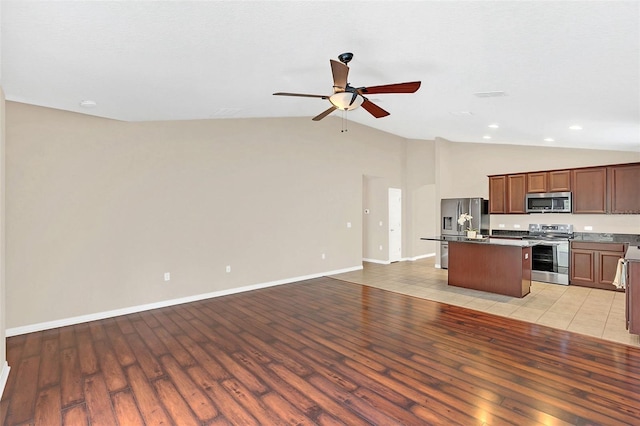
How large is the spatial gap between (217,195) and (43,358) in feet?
10.1

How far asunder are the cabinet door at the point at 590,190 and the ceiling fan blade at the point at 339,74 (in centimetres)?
579

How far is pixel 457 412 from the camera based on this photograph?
7.61ft

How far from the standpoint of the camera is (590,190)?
A: 6.07 m

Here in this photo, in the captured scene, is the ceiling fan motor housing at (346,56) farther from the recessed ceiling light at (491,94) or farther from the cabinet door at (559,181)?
the cabinet door at (559,181)

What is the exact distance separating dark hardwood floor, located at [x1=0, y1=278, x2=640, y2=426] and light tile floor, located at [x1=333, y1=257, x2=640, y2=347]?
1.24 ft

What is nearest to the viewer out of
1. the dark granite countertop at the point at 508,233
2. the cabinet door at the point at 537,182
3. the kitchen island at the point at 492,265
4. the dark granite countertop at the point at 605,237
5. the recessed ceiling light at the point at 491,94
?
the recessed ceiling light at the point at 491,94

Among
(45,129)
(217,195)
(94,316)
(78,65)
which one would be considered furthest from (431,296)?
(45,129)

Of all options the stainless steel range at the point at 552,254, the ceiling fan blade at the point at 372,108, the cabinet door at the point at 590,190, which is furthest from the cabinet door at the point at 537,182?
the ceiling fan blade at the point at 372,108

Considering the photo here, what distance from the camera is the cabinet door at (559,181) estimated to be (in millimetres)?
6309

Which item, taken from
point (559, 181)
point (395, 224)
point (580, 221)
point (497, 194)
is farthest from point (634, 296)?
point (395, 224)

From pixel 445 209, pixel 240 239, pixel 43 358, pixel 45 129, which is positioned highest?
pixel 45 129

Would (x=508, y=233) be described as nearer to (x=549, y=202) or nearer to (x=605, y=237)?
(x=549, y=202)

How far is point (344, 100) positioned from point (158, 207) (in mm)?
3437

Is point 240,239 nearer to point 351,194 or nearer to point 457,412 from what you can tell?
point 351,194
